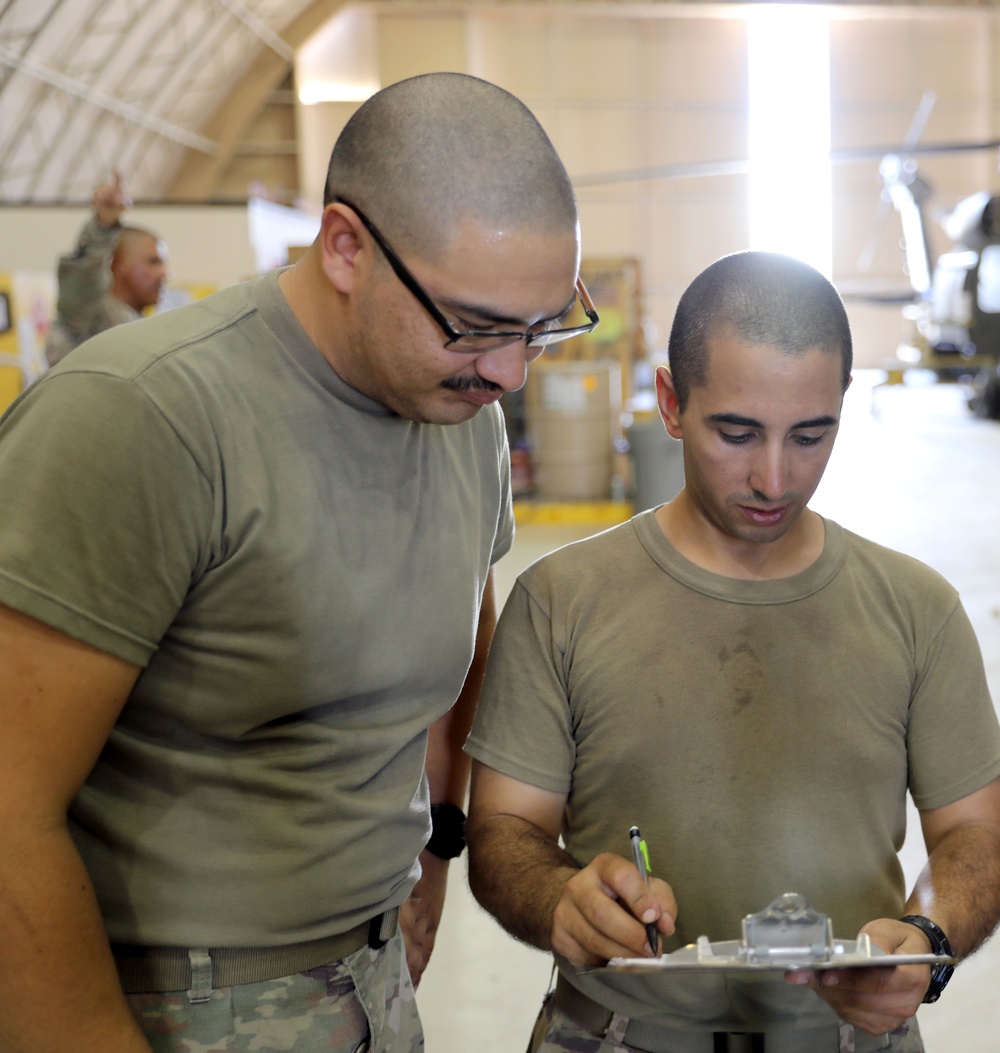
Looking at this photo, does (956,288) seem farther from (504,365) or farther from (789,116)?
(504,365)

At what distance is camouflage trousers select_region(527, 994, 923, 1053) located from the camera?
146 centimetres

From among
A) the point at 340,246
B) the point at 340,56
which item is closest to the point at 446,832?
the point at 340,246

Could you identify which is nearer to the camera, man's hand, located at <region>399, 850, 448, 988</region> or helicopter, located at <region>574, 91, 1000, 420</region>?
man's hand, located at <region>399, 850, 448, 988</region>

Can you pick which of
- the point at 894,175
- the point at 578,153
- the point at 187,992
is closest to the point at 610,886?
the point at 187,992

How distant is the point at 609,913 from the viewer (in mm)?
1182

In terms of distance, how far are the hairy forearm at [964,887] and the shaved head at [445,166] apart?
2.96ft

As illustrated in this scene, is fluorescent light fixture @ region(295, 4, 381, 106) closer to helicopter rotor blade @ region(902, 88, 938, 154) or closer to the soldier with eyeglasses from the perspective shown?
helicopter rotor blade @ region(902, 88, 938, 154)

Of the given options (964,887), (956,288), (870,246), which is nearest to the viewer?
(964,887)

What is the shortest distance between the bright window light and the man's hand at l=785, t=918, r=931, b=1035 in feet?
72.6

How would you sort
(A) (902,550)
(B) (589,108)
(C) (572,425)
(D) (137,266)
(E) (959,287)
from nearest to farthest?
(D) (137,266)
(A) (902,550)
(C) (572,425)
(E) (959,287)
(B) (589,108)

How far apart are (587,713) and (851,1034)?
1.73ft

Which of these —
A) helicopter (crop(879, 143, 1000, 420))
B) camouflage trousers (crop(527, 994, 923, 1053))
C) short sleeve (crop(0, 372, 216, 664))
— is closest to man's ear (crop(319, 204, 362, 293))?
short sleeve (crop(0, 372, 216, 664))

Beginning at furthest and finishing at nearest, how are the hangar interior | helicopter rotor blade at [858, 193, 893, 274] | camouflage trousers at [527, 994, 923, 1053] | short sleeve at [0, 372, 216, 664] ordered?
1. helicopter rotor blade at [858, 193, 893, 274]
2. the hangar interior
3. camouflage trousers at [527, 994, 923, 1053]
4. short sleeve at [0, 372, 216, 664]

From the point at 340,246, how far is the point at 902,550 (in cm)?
712
